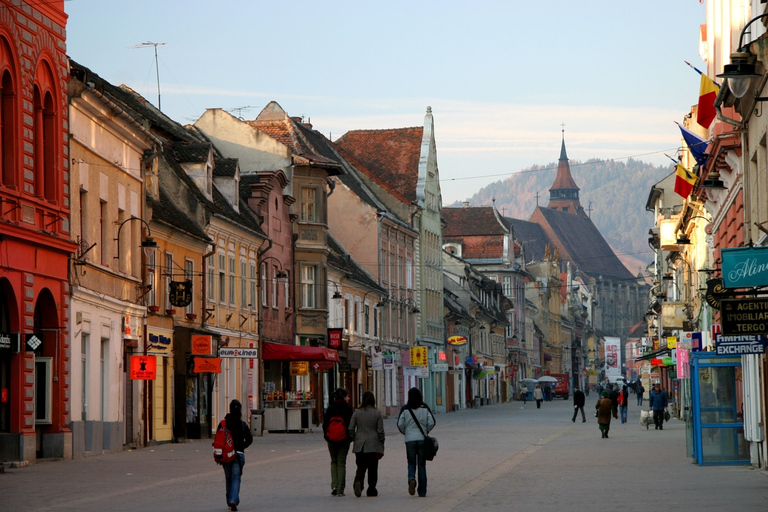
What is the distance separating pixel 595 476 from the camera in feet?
72.8

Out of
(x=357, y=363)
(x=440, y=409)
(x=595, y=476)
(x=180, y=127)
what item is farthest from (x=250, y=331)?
(x=440, y=409)

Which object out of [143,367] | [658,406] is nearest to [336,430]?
[143,367]

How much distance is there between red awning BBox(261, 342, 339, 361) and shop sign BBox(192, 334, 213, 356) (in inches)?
357

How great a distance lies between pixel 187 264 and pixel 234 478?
23.3 meters

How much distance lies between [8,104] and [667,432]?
→ 2646 cm

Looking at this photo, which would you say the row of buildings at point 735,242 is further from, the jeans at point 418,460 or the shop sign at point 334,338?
the shop sign at point 334,338

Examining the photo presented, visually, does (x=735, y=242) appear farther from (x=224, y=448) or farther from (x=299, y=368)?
(x=299, y=368)

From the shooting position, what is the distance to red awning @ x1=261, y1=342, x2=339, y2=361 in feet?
155

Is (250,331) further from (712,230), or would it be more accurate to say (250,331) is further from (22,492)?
(22,492)

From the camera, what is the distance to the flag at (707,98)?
77.5ft

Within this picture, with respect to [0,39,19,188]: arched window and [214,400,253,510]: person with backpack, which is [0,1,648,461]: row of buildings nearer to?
[0,39,19,188]: arched window

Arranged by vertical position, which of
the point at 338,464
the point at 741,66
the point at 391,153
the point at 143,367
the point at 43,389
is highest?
the point at 391,153

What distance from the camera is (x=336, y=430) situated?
1891 centimetres

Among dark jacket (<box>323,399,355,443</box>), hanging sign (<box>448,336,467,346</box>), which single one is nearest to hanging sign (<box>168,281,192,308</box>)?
dark jacket (<box>323,399,355,443</box>)
